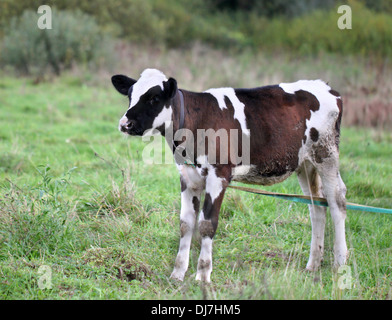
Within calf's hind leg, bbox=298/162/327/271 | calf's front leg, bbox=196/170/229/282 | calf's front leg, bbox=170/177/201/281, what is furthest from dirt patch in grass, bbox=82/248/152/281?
calf's hind leg, bbox=298/162/327/271

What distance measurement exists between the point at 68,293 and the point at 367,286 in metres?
2.51

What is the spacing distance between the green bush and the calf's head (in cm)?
1172

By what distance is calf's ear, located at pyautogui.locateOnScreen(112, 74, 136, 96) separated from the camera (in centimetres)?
445

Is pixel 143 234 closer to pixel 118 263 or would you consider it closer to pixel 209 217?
pixel 118 263

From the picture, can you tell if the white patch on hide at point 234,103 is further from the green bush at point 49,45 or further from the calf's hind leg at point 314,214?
the green bush at point 49,45

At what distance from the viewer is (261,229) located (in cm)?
562

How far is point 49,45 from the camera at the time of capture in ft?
51.9

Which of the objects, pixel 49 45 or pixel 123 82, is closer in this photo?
pixel 123 82

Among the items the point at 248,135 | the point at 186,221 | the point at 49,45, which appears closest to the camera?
the point at 248,135

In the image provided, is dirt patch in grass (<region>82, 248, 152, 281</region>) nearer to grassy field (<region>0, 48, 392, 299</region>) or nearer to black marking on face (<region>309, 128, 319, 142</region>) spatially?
grassy field (<region>0, 48, 392, 299</region>)

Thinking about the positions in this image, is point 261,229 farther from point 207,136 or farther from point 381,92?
point 381,92

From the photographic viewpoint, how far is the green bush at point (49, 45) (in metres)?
15.4

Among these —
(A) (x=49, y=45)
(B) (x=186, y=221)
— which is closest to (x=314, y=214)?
(B) (x=186, y=221)

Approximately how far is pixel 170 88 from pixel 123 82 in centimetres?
59
